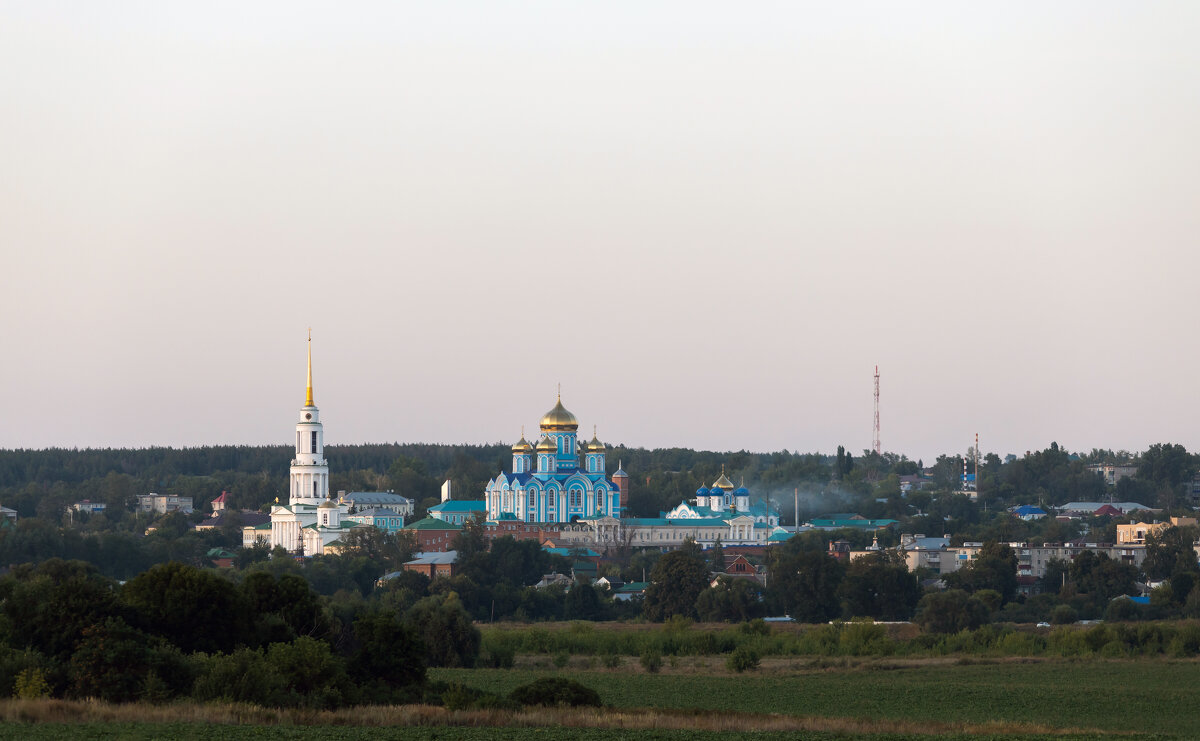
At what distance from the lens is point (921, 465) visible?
176 metres

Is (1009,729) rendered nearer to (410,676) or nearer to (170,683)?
(410,676)

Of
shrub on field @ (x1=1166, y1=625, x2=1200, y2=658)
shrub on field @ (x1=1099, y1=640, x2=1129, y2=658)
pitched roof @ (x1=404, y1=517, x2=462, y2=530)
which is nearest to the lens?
shrub on field @ (x1=1099, y1=640, x2=1129, y2=658)

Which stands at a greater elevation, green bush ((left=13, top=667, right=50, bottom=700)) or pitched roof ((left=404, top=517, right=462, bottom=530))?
pitched roof ((left=404, top=517, right=462, bottom=530))

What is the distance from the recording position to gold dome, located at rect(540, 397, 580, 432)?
4144 inches

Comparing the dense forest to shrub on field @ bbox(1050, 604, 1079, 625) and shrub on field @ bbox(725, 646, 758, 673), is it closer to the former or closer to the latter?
shrub on field @ bbox(1050, 604, 1079, 625)

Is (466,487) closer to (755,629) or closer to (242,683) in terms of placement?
(755,629)

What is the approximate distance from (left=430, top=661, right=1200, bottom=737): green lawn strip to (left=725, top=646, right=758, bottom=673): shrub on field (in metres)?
2.04

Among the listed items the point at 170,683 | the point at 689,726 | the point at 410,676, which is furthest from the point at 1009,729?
the point at 170,683

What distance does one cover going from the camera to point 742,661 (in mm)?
46031

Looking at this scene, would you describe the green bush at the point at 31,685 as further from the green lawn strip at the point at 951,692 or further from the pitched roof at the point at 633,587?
the pitched roof at the point at 633,587

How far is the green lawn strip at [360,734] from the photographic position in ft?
78.7

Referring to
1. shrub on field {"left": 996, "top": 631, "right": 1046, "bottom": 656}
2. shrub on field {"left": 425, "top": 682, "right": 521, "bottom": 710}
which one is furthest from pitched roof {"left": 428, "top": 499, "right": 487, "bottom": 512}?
shrub on field {"left": 425, "top": 682, "right": 521, "bottom": 710}

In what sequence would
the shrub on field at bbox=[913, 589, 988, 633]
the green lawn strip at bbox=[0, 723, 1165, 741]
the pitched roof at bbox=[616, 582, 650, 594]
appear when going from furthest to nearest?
1. the pitched roof at bbox=[616, 582, 650, 594]
2. the shrub on field at bbox=[913, 589, 988, 633]
3. the green lawn strip at bbox=[0, 723, 1165, 741]

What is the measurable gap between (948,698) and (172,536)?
64.2m
